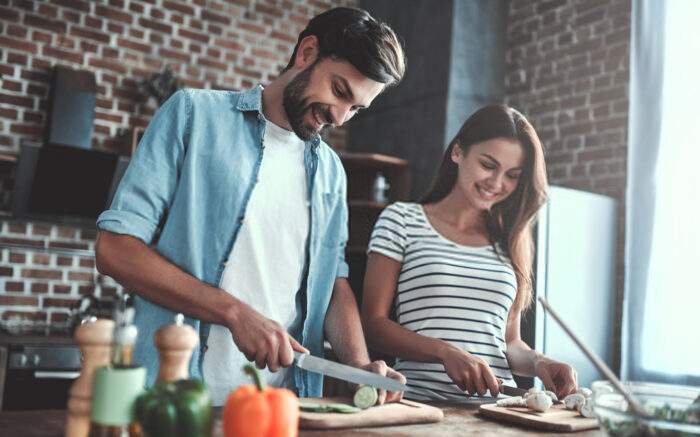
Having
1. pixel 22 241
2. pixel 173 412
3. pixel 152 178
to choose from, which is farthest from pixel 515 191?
pixel 22 241

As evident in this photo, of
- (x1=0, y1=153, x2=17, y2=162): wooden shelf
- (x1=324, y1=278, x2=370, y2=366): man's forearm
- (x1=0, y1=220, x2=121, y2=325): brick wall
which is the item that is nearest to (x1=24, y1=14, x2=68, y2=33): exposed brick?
(x1=0, y1=153, x2=17, y2=162): wooden shelf

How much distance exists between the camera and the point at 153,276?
132 centimetres

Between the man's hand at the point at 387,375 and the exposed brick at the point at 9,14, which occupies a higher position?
the exposed brick at the point at 9,14

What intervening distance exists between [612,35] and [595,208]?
37.2 inches

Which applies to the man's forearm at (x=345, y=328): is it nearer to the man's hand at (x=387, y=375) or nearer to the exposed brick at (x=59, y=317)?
the man's hand at (x=387, y=375)

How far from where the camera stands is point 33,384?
2.95 metres

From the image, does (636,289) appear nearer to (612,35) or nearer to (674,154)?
(674,154)

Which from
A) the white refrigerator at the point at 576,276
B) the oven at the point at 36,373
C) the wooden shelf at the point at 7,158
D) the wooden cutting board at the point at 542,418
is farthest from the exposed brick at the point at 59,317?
the wooden cutting board at the point at 542,418

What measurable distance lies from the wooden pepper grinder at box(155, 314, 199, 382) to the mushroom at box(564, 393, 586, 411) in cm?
92

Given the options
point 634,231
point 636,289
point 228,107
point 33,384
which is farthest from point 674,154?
point 33,384

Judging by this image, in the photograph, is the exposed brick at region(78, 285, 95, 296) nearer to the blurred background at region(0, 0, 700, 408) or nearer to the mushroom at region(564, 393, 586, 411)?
the blurred background at region(0, 0, 700, 408)

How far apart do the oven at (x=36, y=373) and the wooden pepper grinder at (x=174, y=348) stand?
2296mm

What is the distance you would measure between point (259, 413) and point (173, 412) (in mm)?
119

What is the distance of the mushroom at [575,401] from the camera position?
1.48 meters
